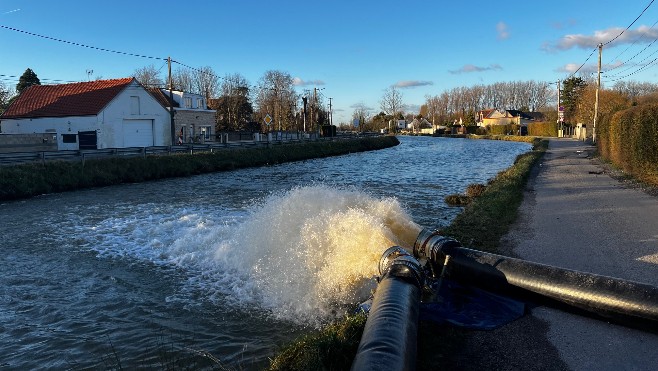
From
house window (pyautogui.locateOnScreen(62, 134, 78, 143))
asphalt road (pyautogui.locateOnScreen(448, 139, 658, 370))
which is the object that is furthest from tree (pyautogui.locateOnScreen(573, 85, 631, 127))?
house window (pyautogui.locateOnScreen(62, 134, 78, 143))

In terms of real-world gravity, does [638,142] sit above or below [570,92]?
below

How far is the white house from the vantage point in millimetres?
40938

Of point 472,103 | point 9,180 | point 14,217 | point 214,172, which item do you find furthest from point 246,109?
point 472,103

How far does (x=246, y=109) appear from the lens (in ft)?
296

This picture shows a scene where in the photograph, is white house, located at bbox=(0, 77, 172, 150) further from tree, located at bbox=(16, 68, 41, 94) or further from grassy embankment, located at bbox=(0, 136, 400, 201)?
tree, located at bbox=(16, 68, 41, 94)

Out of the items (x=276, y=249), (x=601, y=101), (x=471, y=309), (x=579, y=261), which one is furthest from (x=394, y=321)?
(x=601, y=101)

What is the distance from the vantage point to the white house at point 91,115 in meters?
40.9

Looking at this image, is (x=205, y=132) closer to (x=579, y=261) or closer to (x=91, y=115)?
(x=91, y=115)

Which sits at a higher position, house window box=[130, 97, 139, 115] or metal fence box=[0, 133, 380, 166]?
house window box=[130, 97, 139, 115]

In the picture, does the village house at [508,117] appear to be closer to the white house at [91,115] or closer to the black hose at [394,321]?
the white house at [91,115]


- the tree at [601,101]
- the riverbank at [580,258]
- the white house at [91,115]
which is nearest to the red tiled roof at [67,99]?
the white house at [91,115]

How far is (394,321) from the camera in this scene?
5309mm

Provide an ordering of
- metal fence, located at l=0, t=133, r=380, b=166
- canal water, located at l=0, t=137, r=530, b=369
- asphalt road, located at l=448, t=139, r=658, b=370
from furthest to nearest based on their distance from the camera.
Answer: metal fence, located at l=0, t=133, r=380, b=166 → canal water, located at l=0, t=137, r=530, b=369 → asphalt road, located at l=448, t=139, r=658, b=370

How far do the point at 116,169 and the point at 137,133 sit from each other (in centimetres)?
1738
